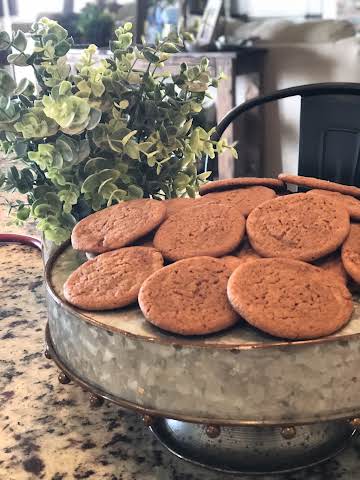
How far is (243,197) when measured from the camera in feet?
2.37

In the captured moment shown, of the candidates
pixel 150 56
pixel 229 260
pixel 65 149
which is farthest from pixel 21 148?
pixel 229 260

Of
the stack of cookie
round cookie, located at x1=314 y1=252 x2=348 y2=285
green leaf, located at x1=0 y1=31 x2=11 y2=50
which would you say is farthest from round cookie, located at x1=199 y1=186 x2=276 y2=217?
green leaf, located at x1=0 y1=31 x2=11 y2=50

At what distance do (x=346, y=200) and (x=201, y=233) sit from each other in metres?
0.17

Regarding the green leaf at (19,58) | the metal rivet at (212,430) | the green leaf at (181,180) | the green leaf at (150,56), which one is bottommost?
the metal rivet at (212,430)

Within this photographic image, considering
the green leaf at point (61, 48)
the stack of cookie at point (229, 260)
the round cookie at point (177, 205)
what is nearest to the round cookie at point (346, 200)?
the stack of cookie at point (229, 260)

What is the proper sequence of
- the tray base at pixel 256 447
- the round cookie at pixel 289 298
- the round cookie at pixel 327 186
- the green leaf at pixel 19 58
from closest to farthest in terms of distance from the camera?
1. the round cookie at pixel 289 298
2. the tray base at pixel 256 447
3. the round cookie at pixel 327 186
4. the green leaf at pixel 19 58

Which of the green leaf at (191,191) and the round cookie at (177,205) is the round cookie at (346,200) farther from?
the green leaf at (191,191)

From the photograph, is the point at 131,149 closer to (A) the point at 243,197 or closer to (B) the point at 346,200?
(A) the point at 243,197

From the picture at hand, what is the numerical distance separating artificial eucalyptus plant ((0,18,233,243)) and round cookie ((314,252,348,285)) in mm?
315

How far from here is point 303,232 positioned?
614 mm

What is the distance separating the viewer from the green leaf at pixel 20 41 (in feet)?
2.69

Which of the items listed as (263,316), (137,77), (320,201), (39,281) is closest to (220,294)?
(263,316)

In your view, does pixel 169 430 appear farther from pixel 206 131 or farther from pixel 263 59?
pixel 263 59

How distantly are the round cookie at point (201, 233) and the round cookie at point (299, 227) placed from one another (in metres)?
0.02
